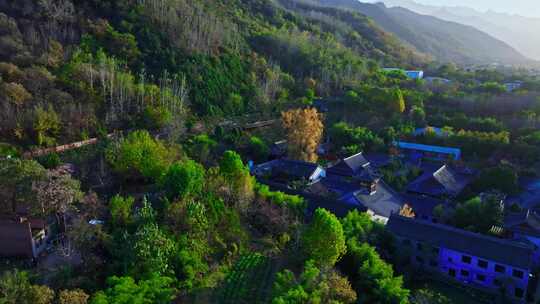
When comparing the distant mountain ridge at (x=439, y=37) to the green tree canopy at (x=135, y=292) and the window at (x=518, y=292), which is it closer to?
the window at (x=518, y=292)

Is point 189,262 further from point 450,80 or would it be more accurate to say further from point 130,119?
point 450,80

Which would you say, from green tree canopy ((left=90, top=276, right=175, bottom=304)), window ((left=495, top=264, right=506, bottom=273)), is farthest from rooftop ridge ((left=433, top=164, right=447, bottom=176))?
green tree canopy ((left=90, top=276, right=175, bottom=304))

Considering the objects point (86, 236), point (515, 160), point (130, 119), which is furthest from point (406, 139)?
point (86, 236)

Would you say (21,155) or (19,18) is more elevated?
(19,18)

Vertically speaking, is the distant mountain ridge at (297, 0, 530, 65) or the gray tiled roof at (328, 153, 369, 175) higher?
the gray tiled roof at (328, 153, 369, 175)

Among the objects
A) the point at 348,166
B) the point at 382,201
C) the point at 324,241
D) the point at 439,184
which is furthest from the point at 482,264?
the point at 348,166

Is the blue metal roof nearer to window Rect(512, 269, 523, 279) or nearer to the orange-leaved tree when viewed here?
the orange-leaved tree

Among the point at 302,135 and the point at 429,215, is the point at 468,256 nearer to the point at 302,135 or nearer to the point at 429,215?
the point at 429,215
